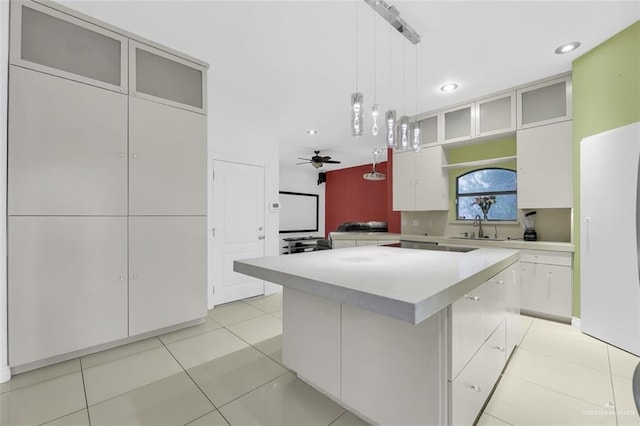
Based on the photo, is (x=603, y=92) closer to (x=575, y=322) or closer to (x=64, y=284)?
(x=575, y=322)

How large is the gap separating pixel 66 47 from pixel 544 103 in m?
4.81

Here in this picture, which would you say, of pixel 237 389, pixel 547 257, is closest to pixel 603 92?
pixel 547 257

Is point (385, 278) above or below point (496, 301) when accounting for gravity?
above

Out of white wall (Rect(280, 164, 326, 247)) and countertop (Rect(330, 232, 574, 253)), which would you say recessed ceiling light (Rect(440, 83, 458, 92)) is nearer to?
countertop (Rect(330, 232, 574, 253))

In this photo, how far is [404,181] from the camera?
4703 millimetres

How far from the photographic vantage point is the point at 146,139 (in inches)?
103

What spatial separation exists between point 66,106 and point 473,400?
3.44m

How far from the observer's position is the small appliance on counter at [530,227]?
3490mm

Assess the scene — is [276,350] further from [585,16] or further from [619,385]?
[585,16]

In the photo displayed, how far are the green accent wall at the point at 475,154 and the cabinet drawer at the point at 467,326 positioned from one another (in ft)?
10.6

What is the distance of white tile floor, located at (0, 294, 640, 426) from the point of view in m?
1.61

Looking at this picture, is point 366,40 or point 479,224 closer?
point 366,40

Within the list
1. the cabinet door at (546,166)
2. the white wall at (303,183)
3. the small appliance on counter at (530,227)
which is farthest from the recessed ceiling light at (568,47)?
the white wall at (303,183)

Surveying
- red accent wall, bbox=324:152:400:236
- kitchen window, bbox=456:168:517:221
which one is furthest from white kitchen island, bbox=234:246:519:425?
red accent wall, bbox=324:152:400:236
